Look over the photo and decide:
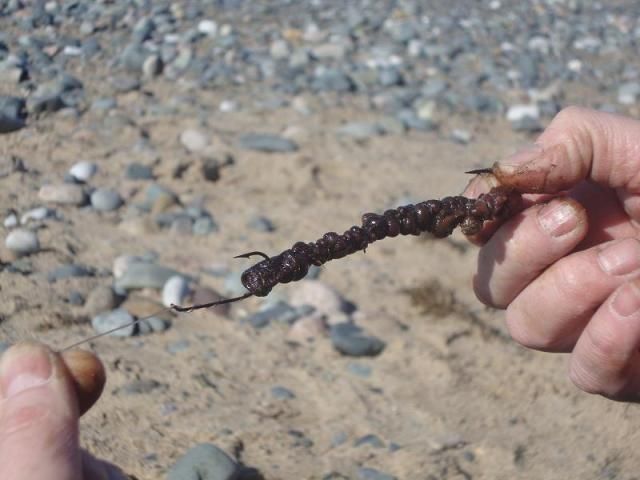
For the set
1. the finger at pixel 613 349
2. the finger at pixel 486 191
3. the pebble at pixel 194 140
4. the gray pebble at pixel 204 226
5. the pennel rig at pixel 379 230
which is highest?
the pennel rig at pixel 379 230

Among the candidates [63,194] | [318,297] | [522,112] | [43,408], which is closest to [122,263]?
[63,194]

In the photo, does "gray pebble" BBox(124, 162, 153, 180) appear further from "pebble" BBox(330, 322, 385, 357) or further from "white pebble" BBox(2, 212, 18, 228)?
"pebble" BBox(330, 322, 385, 357)

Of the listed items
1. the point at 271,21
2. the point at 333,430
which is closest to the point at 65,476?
the point at 333,430

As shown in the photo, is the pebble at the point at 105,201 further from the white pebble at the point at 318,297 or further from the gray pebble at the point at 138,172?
the white pebble at the point at 318,297

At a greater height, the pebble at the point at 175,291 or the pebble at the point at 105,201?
the pebble at the point at 175,291

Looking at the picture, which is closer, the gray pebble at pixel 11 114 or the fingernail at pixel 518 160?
the fingernail at pixel 518 160

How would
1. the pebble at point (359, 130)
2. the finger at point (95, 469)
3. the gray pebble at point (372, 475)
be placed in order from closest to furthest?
the finger at point (95, 469) → the gray pebble at point (372, 475) → the pebble at point (359, 130)

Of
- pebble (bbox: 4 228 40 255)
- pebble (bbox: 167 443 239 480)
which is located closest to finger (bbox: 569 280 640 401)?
pebble (bbox: 167 443 239 480)

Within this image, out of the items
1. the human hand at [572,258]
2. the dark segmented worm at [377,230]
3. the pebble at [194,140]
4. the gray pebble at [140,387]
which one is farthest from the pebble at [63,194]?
the human hand at [572,258]
